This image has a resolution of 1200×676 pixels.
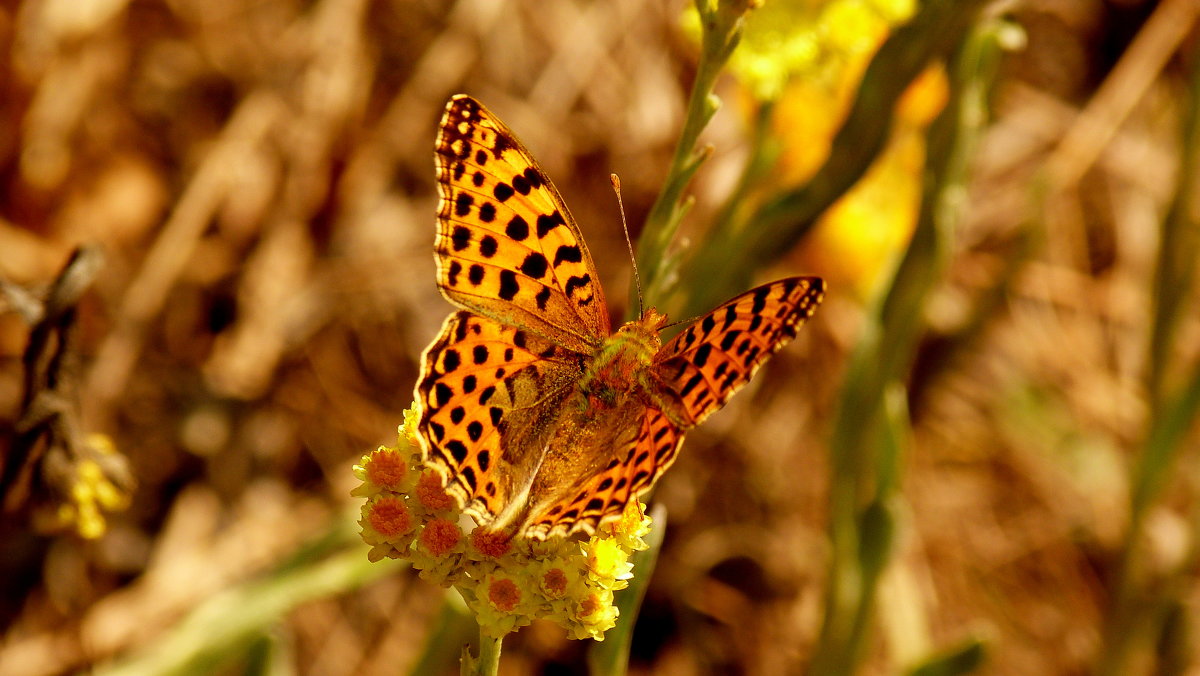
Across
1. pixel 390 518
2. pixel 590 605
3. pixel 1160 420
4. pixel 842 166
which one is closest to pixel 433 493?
pixel 390 518

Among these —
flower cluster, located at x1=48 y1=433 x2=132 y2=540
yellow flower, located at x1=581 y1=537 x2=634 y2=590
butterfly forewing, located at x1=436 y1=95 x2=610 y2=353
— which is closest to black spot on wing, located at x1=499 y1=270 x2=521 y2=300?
butterfly forewing, located at x1=436 y1=95 x2=610 y2=353

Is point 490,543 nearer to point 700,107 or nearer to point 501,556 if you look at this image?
point 501,556

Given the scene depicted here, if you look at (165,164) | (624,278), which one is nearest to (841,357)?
(624,278)

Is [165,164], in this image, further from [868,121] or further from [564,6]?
[868,121]

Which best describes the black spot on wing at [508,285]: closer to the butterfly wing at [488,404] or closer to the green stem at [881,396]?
the butterfly wing at [488,404]

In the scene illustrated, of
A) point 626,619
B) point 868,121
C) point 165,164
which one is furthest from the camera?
point 165,164

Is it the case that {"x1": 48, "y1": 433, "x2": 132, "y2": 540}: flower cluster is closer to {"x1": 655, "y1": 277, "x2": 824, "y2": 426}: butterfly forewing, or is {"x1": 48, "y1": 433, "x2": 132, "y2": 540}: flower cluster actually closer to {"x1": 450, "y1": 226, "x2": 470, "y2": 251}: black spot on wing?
{"x1": 450, "y1": 226, "x2": 470, "y2": 251}: black spot on wing

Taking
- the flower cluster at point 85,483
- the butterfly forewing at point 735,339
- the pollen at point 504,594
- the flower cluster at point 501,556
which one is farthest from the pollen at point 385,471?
the flower cluster at point 85,483
